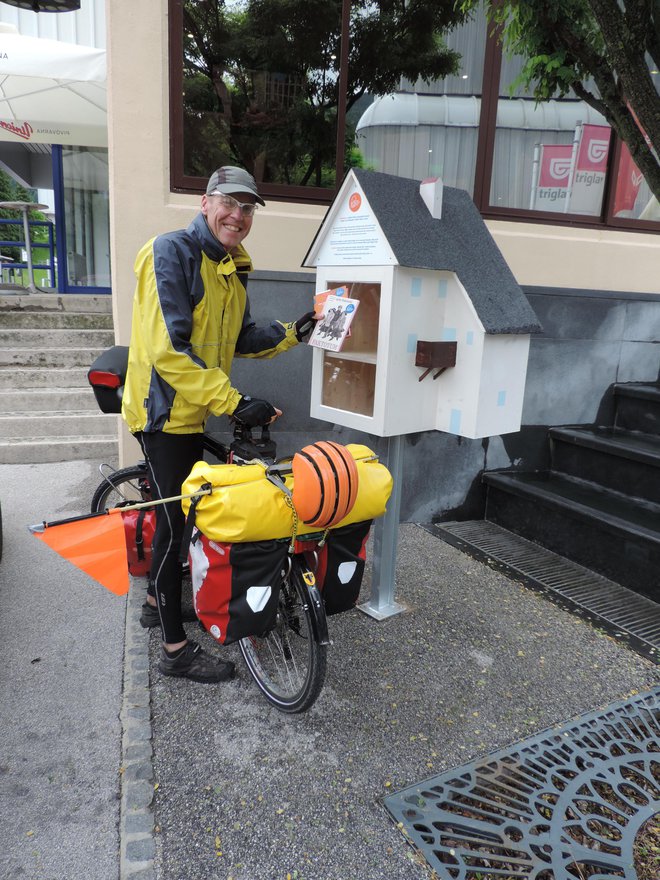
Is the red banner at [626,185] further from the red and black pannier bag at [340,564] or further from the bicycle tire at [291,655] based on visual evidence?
the bicycle tire at [291,655]

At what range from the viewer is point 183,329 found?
2.48 metres

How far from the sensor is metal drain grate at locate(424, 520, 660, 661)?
3432 mm

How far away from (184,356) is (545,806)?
6.79 ft

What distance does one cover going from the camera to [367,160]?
4.71 m

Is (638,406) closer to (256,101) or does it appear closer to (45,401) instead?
(256,101)

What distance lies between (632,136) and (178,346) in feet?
6.25

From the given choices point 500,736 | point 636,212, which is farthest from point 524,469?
point 500,736

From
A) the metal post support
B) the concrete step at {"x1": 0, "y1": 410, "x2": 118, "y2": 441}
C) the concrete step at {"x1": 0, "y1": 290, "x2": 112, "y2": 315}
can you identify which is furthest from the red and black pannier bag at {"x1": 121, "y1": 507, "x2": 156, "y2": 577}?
the concrete step at {"x1": 0, "y1": 290, "x2": 112, "y2": 315}

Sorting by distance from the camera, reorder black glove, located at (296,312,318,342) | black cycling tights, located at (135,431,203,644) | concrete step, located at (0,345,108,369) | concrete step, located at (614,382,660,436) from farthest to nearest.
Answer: concrete step, located at (0,345,108,369)
concrete step, located at (614,382,660,436)
black glove, located at (296,312,318,342)
black cycling tights, located at (135,431,203,644)

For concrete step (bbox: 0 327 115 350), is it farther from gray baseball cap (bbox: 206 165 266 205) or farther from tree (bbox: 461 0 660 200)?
tree (bbox: 461 0 660 200)

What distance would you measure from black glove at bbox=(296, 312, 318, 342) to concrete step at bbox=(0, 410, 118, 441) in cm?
361

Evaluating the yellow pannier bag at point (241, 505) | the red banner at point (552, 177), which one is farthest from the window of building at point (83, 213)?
the yellow pannier bag at point (241, 505)

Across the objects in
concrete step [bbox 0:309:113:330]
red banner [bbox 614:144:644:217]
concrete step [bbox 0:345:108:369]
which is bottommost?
concrete step [bbox 0:345:108:369]

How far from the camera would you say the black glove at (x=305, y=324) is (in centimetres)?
305
